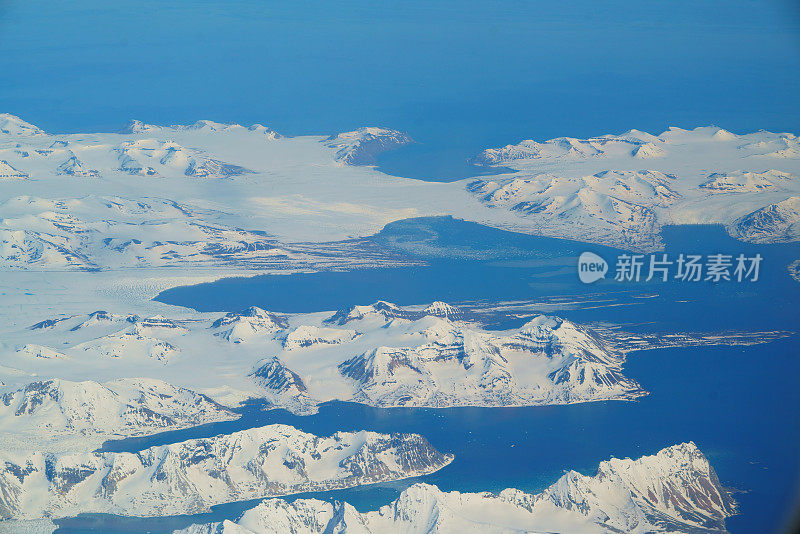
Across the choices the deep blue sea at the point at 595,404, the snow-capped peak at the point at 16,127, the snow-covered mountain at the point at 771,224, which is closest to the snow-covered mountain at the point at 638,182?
the snow-covered mountain at the point at 771,224

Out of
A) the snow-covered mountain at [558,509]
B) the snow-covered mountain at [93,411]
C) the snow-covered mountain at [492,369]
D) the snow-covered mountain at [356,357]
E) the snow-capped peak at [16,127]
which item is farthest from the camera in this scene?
the snow-capped peak at [16,127]

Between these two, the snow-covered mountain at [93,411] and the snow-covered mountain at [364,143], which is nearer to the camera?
the snow-covered mountain at [93,411]

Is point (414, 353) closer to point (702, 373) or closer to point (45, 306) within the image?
point (702, 373)

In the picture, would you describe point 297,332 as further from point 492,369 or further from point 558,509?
point 558,509

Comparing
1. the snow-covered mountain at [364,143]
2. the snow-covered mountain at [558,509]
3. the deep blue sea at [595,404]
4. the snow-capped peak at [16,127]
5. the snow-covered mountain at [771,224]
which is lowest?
the snow-covered mountain at [558,509]

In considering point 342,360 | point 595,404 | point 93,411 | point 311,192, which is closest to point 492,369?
point 595,404

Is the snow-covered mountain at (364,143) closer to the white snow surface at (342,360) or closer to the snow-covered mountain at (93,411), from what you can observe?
the white snow surface at (342,360)

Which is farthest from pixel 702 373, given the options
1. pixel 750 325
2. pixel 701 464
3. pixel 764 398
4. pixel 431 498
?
pixel 431 498
